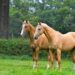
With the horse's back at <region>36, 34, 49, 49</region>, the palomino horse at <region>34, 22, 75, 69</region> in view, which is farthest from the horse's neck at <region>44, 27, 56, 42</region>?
the horse's back at <region>36, 34, 49, 49</region>

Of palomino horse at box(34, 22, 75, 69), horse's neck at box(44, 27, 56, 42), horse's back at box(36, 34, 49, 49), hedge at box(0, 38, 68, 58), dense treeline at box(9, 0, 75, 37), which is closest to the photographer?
palomino horse at box(34, 22, 75, 69)

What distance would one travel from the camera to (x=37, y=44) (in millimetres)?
18062

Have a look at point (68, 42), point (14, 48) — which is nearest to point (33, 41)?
point (68, 42)

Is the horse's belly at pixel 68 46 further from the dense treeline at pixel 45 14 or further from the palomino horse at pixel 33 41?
the dense treeline at pixel 45 14

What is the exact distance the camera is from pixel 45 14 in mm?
40312

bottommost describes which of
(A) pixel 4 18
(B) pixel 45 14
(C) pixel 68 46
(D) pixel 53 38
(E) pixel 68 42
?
(B) pixel 45 14

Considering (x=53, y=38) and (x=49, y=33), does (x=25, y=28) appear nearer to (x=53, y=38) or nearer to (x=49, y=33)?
(x=49, y=33)

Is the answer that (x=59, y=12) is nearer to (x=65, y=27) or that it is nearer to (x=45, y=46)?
(x=65, y=27)

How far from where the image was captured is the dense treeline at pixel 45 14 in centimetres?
3609

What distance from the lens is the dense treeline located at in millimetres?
36094

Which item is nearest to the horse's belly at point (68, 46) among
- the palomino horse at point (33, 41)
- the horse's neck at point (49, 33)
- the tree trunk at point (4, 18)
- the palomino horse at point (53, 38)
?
the palomino horse at point (53, 38)

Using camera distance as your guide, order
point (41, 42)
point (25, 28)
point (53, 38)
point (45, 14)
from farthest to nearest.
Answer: point (45, 14) → point (41, 42) → point (25, 28) → point (53, 38)

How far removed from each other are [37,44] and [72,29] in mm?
16137

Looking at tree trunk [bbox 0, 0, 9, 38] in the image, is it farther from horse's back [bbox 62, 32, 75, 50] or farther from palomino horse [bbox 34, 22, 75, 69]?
palomino horse [bbox 34, 22, 75, 69]
